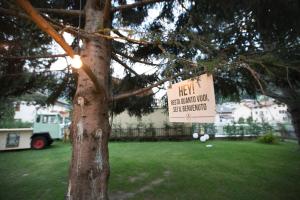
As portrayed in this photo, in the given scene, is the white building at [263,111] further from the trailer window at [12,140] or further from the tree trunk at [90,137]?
the trailer window at [12,140]

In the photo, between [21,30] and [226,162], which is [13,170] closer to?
[21,30]

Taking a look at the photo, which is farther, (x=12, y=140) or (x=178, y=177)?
(x=12, y=140)

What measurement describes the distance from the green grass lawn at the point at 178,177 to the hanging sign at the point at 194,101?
11.8 feet

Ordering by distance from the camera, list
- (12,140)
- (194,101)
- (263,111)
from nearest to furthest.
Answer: (194,101) < (263,111) < (12,140)

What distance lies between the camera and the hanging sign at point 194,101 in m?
1.96

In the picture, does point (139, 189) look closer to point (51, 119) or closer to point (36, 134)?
point (36, 134)

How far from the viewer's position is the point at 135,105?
4.74 metres

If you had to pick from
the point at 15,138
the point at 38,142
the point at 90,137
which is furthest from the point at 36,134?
the point at 90,137

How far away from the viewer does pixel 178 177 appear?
22.7 ft

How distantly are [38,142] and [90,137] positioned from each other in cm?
1233

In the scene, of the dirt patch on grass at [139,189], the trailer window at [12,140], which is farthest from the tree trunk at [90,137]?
the trailer window at [12,140]

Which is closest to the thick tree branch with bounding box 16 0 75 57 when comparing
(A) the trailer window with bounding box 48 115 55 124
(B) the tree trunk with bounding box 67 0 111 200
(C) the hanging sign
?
(B) the tree trunk with bounding box 67 0 111 200

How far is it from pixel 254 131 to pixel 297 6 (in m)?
16.0

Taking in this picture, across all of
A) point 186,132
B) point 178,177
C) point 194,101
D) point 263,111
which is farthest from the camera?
point 186,132
